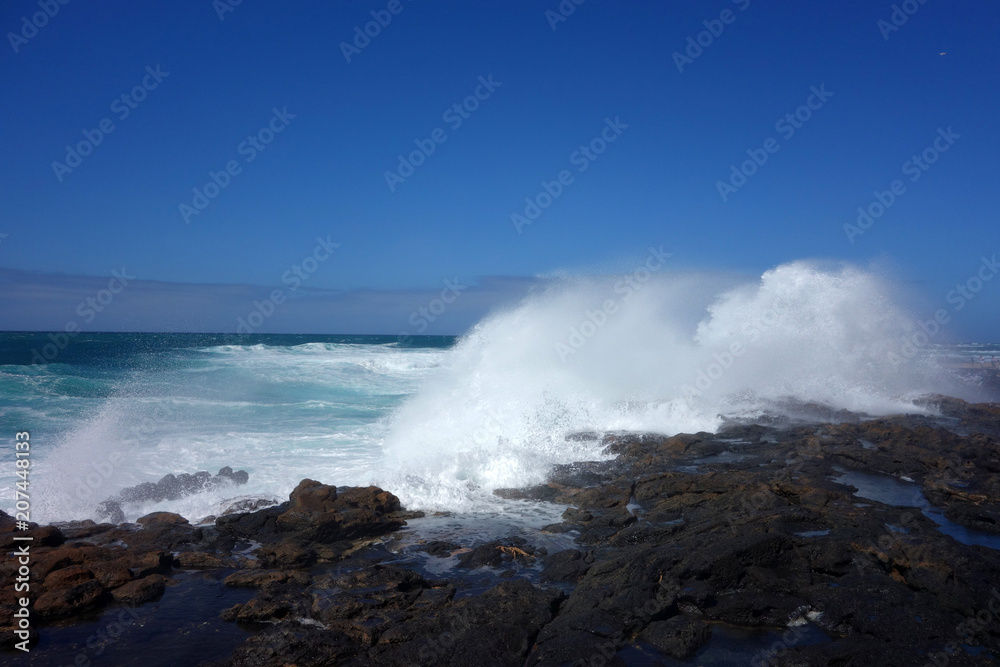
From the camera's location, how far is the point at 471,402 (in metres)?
16.2

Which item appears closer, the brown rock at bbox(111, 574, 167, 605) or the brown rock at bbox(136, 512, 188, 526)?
the brown rock at bbox(111, 574, 167, 605)

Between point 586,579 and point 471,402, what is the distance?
397 inches

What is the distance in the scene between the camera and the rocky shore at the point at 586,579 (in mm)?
5109

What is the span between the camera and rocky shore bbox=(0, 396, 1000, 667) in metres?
5.11

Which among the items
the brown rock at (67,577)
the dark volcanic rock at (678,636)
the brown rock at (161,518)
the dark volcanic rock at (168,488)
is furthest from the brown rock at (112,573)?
the dark volcanic rock at (678,636)

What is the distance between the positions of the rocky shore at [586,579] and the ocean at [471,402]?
1778 millimetres

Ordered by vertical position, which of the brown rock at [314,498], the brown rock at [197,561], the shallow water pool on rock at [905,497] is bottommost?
the brown rock at [197,561]

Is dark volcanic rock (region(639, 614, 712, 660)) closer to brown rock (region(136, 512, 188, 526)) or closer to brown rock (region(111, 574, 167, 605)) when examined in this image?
brown rock (region(111, 574, 167, 605))

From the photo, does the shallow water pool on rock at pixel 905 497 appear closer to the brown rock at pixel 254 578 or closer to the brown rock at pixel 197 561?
the brown rock at pixel 254 578

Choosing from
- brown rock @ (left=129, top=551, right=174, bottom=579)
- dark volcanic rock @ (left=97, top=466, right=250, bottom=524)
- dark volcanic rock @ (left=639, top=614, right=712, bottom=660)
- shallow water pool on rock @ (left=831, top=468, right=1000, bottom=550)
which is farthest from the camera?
dark volcanic rock @ (left=97, top=466, right=250, bottom=524)

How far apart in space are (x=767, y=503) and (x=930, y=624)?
320cm

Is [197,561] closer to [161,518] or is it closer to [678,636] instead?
[161,518]

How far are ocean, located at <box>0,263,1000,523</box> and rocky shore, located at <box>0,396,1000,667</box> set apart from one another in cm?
178

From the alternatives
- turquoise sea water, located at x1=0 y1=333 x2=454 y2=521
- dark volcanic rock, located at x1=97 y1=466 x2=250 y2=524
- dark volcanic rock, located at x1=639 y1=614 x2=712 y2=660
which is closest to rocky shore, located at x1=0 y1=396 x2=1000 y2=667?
dark volcanic rock, located at x1=639 y1=614 x2=712 y2=660
